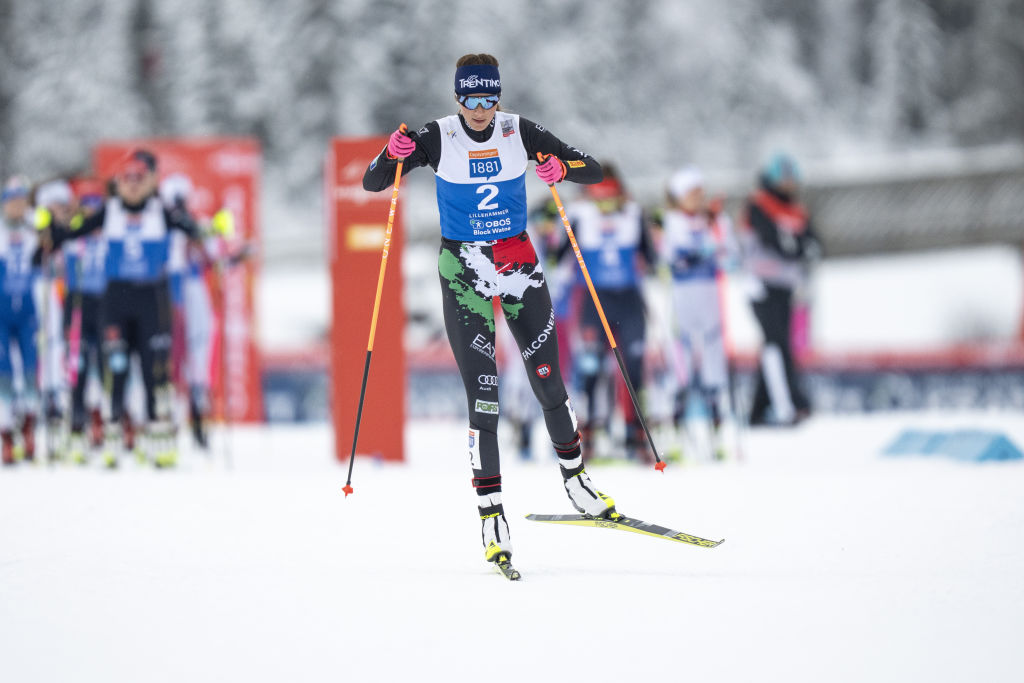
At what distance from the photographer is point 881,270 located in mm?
25016

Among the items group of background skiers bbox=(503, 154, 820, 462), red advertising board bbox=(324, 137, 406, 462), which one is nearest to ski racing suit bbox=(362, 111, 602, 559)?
group of background skiers bbox=(503, 154, 820, 462)

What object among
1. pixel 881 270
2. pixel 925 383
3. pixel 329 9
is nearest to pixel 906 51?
pixel 881 270

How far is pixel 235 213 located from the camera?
13.3m

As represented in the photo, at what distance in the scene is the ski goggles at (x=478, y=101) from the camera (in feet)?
15.3

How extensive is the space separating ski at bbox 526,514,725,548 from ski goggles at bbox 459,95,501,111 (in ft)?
5.57

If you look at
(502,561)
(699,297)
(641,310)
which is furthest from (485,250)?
(699,297)

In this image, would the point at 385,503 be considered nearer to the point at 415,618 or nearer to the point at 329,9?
the point at 415,618

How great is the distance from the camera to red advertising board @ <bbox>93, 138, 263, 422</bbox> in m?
12.9

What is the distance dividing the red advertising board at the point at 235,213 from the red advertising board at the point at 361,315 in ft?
13.9

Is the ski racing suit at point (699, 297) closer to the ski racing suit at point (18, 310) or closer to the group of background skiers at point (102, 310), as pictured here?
the group of background skiers at point (102, 310)

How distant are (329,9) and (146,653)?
94.9ft

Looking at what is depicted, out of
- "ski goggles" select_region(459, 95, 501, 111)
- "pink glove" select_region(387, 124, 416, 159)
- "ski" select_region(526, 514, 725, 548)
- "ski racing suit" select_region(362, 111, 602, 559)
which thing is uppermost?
"ski goggles" select_region(459, 95, 501, 111)

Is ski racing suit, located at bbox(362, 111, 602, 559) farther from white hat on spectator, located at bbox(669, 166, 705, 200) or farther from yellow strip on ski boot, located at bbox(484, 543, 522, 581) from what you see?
white hat on spectator, located at bbox(669, 166, 705, 200)

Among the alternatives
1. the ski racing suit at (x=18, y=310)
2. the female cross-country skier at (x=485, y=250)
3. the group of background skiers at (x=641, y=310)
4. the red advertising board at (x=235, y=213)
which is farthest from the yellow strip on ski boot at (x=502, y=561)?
the red advertising board at (x=235, y=213)
